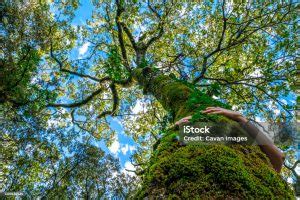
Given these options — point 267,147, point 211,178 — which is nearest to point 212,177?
point 211,178

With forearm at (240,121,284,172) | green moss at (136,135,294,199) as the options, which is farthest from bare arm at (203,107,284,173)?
green moss at (136,135,294,199)

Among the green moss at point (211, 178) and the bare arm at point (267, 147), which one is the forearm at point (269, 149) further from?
the green moss at point (211, 178)

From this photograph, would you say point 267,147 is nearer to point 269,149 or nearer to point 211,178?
point 269,149

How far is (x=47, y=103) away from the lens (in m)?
9.87

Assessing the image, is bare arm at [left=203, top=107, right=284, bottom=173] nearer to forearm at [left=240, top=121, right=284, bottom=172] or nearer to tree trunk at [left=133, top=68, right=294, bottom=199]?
forearm at [left=240, top=121, right=284, bottom=172]

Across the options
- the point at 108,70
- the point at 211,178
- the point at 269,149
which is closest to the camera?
the point at 211,178

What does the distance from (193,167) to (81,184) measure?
7.98 m

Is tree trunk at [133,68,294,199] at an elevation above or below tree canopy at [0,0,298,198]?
below

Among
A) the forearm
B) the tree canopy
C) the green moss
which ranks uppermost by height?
the tree canopy

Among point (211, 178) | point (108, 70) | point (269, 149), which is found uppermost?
point (108, 70)

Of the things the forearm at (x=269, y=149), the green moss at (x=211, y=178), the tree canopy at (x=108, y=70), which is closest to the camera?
the green moss at (x=211, y=178)

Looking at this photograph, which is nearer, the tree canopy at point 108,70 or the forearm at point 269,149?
the forearm at point 269,149

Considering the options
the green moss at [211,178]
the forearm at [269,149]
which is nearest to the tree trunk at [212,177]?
the green moss at [211,178]

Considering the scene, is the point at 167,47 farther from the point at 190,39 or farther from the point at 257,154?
the point at 257,154
